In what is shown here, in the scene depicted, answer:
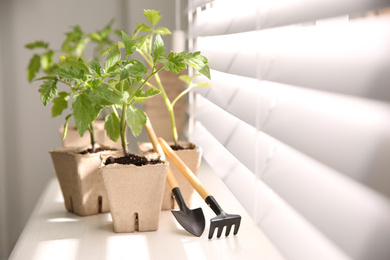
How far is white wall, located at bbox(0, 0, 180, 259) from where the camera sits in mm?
2338

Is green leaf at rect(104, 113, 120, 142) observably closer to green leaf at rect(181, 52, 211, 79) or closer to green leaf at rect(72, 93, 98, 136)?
green leaf at rect(72, 93, 98, 136)

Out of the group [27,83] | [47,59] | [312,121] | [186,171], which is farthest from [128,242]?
[27,83]

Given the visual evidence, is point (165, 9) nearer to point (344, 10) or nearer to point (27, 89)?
point (27, 89)

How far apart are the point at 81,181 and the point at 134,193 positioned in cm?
19

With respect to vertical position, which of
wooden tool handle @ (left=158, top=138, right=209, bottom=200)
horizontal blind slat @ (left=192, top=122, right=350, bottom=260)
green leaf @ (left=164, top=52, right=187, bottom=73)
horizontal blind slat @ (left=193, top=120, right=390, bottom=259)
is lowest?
horizontal blind slat @ (left=192, top=122, right=350, bottom=260)

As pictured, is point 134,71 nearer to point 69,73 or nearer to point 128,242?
point 69,73

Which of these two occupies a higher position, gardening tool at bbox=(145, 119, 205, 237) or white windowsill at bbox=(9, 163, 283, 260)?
gardening tool at bbox=(145, 119, 205, 237)

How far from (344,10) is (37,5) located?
203cm

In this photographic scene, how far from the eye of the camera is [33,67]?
2193mm

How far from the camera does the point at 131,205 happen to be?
1.05 metres

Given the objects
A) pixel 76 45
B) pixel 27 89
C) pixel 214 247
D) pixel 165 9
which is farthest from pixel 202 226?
pixel 27 89

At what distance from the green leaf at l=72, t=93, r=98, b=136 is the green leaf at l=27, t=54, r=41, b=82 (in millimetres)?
1259

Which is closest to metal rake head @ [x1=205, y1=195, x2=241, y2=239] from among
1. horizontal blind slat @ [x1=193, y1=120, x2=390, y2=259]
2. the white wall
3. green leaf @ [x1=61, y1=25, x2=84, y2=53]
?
horizontal blind slat @ [x1=193, y1=120, x2=390, y2=259]

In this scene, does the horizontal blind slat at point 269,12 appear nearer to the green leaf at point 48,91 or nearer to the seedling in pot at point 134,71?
the seedling in pot at point 134,71
